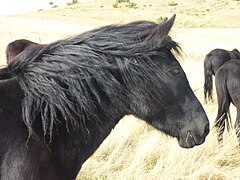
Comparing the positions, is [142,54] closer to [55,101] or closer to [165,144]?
[55,101]

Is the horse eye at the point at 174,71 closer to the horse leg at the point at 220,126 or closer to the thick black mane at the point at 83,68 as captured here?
the thick black mane at the point at 83,68

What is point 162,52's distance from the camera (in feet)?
8.87

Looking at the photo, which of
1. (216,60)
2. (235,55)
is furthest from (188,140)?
(235,55)

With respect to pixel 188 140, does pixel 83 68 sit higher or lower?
higher

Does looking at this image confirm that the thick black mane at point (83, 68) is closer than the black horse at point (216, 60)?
Yes

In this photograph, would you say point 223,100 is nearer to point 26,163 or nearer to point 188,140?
point 188,140

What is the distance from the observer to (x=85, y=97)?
2572 millimetres

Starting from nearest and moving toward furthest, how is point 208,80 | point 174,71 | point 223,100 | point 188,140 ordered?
point 174,71 → point 188,140 → point 223,100 → point 208,80

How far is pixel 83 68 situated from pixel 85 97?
0.19m

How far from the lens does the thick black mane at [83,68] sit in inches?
97.5

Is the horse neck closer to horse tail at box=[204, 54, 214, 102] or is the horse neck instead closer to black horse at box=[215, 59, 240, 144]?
horse tail at box=[204, 54, 214, 102]

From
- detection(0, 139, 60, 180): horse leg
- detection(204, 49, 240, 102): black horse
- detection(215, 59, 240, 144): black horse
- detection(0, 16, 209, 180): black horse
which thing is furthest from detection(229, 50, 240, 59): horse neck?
detection(0, 139, 60, 180): horse leg

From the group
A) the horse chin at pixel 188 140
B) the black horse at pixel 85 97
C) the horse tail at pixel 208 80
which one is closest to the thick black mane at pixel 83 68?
the black horse at pixel 85 97

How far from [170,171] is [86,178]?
971mm
